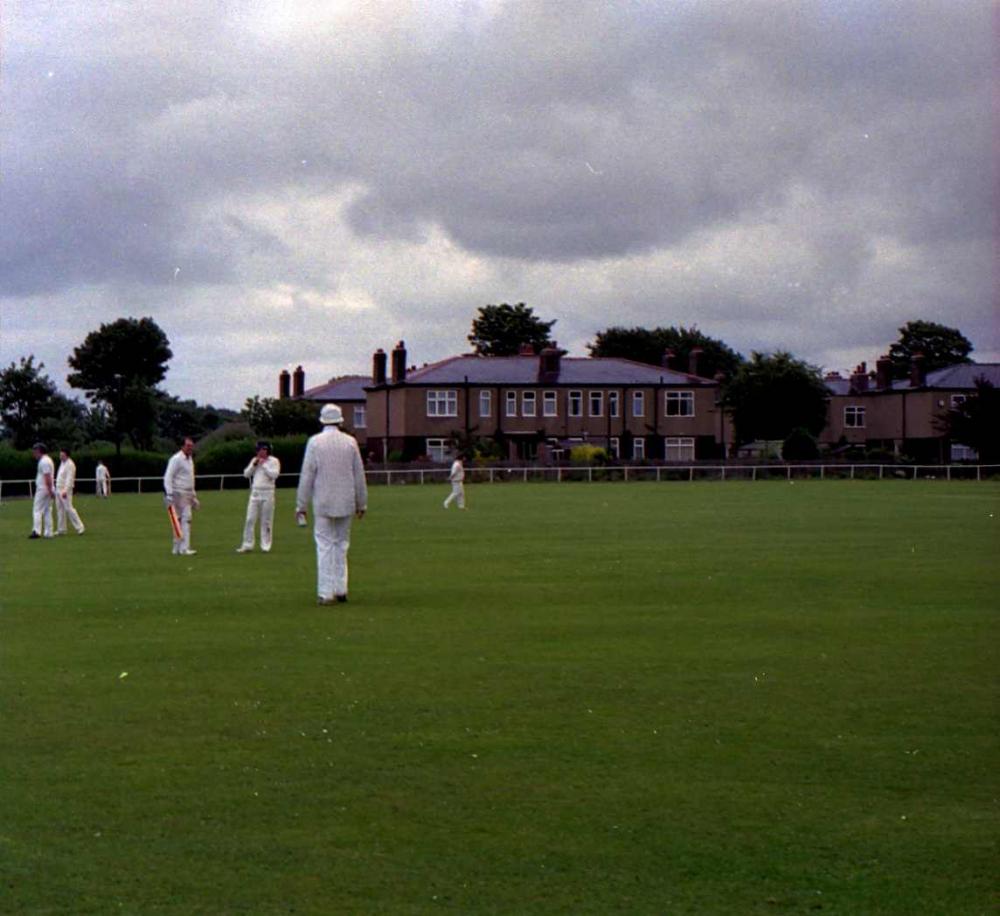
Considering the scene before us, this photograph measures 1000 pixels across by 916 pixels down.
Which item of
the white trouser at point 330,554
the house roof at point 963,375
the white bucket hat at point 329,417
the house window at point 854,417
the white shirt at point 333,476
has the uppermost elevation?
the house roof at point 963,375

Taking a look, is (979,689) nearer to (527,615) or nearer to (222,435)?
(527,615)

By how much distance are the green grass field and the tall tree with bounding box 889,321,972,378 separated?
12158 centimetres

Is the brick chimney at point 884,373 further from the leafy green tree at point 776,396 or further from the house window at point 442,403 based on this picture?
the house window at point 442,403

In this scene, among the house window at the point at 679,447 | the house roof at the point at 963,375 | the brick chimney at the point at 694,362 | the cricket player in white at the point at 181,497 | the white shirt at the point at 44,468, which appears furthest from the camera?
the house roof at the point at 963,375

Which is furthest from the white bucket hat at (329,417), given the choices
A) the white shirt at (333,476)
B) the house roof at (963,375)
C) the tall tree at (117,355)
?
the tall tree at (117,355)

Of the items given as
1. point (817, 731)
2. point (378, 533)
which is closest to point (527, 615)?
point (817, 731)

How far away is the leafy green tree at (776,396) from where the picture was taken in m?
91.7

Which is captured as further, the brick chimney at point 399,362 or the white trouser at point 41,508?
the brick chimney at point 399,362

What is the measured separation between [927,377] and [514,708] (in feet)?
341

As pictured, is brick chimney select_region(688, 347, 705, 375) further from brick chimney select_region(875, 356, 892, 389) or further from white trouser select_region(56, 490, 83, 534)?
white trouser select_region(56, 490, 83, 534)

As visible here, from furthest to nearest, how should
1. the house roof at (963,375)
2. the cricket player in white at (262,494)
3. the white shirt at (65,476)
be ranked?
the house roof at (963,375) < the white shirt at (65,476) < the cricket player in white at (262,494)

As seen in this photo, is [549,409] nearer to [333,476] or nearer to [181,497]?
[181,497]

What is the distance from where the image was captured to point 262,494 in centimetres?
2397

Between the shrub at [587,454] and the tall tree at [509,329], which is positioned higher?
the tall tree at [509,329]
